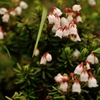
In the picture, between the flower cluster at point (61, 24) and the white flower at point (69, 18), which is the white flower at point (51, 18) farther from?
the white flower at point (69, 18)

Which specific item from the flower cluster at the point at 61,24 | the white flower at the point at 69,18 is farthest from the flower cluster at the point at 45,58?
the white flower at the point at 69,18

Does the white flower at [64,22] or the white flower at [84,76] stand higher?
the white flower at [64,22]

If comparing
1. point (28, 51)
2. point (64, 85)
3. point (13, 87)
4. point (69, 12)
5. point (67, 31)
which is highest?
point (69, 12)

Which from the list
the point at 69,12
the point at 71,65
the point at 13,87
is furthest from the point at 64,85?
the point at 13,87

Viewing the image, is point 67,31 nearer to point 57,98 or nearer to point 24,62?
point 57,98

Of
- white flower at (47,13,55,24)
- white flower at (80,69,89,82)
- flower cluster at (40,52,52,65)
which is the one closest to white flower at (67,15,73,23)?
white flower at (47,13,55,24)

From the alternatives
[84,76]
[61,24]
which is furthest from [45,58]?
[84,76]

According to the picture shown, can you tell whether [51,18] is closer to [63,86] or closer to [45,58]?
[45,58]

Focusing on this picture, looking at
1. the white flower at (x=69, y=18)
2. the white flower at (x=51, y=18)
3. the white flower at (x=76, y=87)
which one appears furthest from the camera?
the white flower at (x=69, y=18)

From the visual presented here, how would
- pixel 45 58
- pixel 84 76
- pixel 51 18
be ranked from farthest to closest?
pixel 45 58
pixel 51 18
pixel 84 76

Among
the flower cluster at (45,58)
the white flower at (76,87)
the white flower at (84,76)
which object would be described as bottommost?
the white flower at (76,87)

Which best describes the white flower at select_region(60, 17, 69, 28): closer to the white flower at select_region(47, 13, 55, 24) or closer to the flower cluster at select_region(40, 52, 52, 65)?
the white flower at select_region(47, 13, 55, 24)
